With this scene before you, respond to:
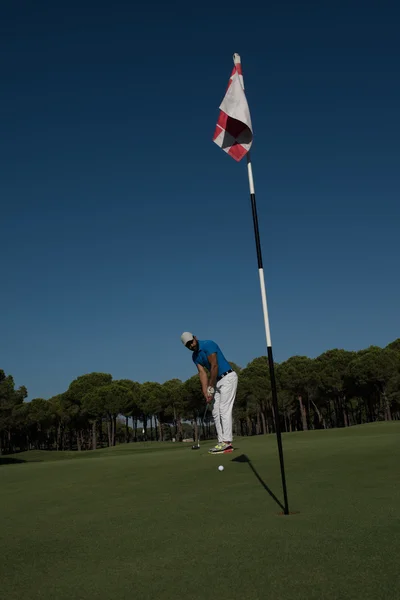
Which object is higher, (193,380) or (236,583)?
(193,380)

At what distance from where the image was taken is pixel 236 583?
3205 mm

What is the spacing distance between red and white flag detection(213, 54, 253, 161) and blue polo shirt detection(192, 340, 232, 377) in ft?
14.8

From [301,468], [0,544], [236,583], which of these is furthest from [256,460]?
[236,583]

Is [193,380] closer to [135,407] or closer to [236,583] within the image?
[135,407]

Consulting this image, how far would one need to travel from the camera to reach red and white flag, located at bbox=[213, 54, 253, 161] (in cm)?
737

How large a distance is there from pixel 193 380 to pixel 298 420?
24140mm

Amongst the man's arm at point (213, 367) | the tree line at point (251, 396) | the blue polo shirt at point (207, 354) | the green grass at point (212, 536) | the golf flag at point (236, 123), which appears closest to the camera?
the green grass at point (212, 536)

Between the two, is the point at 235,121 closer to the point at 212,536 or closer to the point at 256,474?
the point at 256,474

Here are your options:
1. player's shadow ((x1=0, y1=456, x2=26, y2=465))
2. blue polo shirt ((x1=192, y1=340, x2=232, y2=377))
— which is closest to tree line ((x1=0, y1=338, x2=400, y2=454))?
player's shadow ((x1=0, y1=456, x2=26, y2=465))

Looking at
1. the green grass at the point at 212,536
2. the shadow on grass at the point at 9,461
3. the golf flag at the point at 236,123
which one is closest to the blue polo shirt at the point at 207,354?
the green grass at the point at 212,536

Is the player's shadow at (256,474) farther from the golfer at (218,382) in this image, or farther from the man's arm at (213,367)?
the man's arm at (213,367)

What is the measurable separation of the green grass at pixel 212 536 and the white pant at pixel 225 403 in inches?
96.4

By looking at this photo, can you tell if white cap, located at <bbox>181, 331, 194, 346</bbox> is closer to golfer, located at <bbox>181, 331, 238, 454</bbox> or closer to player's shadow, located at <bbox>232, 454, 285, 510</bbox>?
golfer, located at <bbox>181, 331, 238, 454</bbox>

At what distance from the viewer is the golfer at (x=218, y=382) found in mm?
10664
